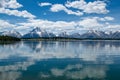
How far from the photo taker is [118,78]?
27656 millimetres

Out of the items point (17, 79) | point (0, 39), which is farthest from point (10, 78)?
point (0, 39)

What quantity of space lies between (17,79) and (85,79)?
8.24 m

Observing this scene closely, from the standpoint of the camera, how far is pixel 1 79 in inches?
1025

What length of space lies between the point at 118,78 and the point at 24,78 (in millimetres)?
11736

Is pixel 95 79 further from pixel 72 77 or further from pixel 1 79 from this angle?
pixel 1 79

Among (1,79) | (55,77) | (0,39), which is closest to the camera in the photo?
(1,79)

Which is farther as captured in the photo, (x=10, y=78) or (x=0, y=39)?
(x=0, y=39)

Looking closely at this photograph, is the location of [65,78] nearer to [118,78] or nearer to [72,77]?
[72,77]

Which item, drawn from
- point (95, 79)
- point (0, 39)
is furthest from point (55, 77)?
point (0, 39)

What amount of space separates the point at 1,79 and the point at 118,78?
14.4 m

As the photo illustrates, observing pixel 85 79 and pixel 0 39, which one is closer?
pixel 85 79

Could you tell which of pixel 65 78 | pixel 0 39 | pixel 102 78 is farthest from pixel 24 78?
pixel 0 39

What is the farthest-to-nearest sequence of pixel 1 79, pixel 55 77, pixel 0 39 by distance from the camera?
pixel 0 39, pixel 55 77, pixel 1 79

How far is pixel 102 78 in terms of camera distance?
27609 mm
